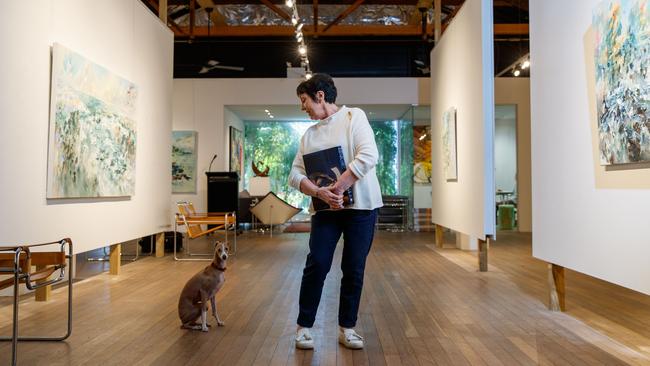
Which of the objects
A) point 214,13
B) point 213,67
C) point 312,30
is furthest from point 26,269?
point 312,30

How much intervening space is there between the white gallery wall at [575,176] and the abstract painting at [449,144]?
2871mm

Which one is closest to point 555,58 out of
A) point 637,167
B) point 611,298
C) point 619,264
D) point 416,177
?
point 637,167

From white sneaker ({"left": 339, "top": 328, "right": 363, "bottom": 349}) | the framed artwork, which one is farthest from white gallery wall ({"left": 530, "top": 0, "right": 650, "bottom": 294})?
the framed artwork

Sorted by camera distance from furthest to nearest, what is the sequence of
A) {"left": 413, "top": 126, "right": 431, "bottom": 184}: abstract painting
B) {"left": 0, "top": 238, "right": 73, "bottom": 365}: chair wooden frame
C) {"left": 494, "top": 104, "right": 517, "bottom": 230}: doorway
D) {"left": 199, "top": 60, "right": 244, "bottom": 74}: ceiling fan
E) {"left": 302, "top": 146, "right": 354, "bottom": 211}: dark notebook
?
{"left": 494, "top": 104, "right": 517, "bottom": 230}: doorway, {"left": 199, "top": 60, "right": 244, "bottom": 74}: ceiling fan, {"left": 413, "top": 126, "right": 431, "bottom": 184}: abstract painting, {"left": 302, "top": 146, "right": 354, "bottom": 211}: dark notebook, {"left": 0, "top": 238, "right": 73, "bottom": 365}: chair wooden frame

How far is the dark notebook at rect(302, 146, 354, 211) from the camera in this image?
283 cm

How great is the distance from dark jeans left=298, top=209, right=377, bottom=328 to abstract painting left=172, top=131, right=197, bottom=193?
383 inches

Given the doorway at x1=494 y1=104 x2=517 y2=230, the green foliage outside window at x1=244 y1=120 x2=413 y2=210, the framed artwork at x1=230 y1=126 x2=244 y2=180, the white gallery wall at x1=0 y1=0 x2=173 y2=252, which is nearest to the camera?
the white gallery wall at x1=0 y1=0 x2=173 y2=252

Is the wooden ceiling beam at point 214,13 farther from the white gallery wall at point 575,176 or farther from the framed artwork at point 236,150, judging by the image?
the white gallery wall at point 575,176

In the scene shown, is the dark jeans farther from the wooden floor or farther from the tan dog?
the tan dog

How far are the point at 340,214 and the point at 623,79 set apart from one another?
6.01 ft

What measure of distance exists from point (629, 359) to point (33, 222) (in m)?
4.34

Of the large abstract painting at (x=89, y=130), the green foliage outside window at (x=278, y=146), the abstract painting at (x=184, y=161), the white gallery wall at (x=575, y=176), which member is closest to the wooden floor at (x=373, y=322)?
the white gallery wall at (x=575, y=176)

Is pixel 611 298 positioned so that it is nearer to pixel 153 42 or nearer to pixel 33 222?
pixel 33 222

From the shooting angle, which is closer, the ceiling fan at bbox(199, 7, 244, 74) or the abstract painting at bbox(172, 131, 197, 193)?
the abstract painting at bbox(172, 131, 197, 193)
